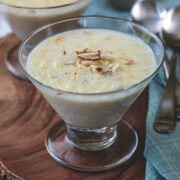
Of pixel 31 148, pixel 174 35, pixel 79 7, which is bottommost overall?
pixel 174 35

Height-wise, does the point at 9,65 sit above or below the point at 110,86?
below

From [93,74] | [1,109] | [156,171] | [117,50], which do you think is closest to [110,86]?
[93,74]

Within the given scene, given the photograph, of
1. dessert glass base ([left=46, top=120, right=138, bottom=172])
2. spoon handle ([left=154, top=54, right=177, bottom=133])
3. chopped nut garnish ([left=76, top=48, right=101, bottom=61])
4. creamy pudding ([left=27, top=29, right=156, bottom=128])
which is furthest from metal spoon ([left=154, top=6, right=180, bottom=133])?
chopped nut garnish ([left=76, top=48, right=101, bottom=61])

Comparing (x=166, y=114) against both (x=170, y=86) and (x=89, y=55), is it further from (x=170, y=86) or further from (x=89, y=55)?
(x=89, y=55)

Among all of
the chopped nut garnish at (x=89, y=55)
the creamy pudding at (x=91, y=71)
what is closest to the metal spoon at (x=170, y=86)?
the creamy pudding at (x=91, y=71)

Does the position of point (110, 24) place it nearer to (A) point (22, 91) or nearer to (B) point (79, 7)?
(B) point (79, 7)

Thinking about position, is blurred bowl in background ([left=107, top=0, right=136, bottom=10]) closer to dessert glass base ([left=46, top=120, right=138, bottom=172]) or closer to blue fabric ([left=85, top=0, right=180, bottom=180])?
blue fabric ([left=85, top=0, right=180, bottom=180])
